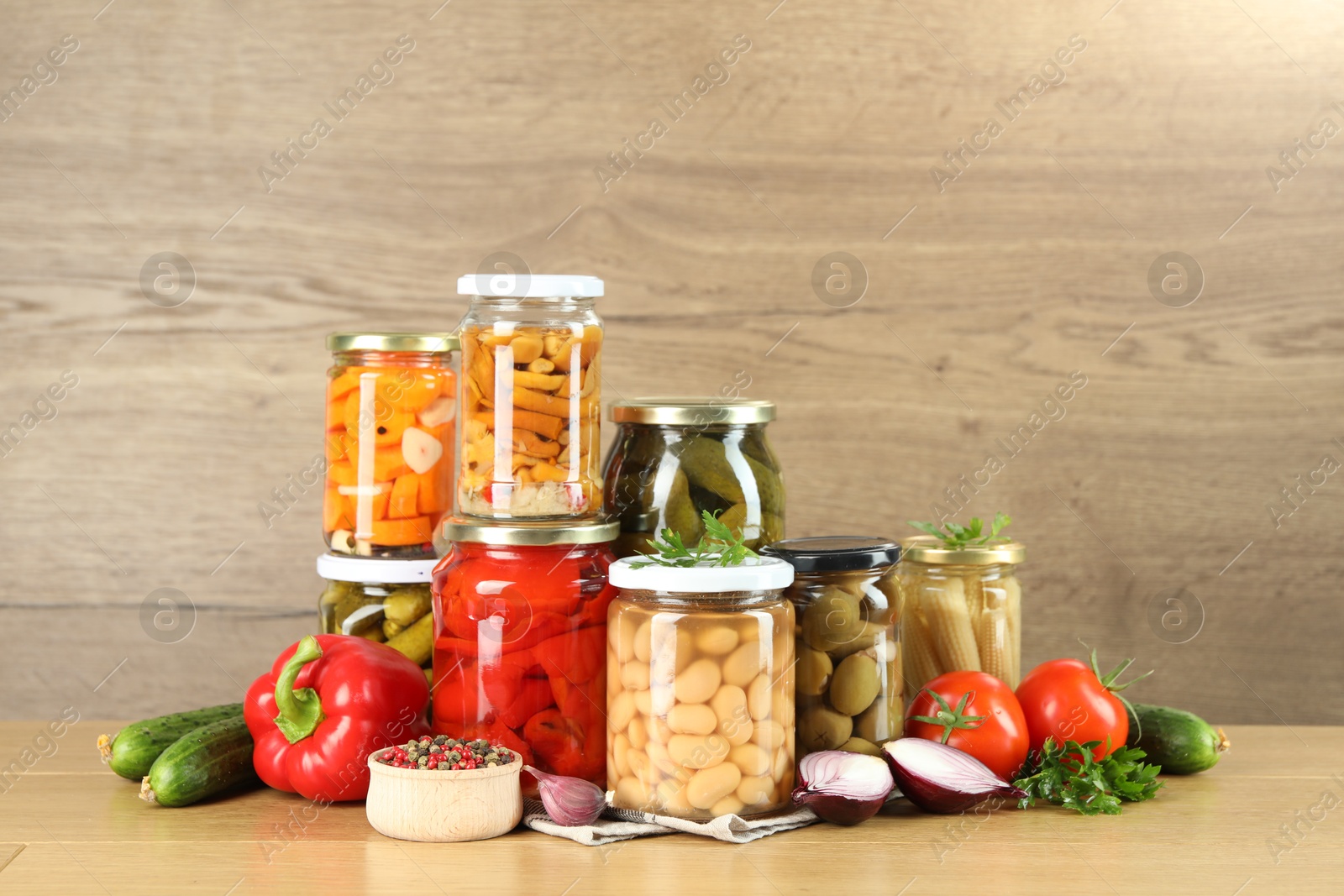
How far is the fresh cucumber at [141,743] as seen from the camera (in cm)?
102

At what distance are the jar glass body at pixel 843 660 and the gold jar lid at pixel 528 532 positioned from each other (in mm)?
162

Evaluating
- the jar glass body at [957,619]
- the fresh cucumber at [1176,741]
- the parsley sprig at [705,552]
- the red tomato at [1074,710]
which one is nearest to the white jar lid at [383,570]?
the parsley sprig at [705,552]

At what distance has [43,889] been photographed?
800 millimetres

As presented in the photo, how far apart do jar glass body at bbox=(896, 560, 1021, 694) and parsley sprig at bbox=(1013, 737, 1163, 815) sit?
0.11m

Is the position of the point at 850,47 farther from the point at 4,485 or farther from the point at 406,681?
the point at 4,485

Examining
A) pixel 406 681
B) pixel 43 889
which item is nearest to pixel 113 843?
pixel 43 889

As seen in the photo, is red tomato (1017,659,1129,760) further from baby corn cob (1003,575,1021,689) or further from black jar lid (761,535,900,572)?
black jar lid (761,535,900,572)

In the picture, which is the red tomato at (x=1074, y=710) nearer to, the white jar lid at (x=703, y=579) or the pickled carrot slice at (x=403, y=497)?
the white jar lid at (x=703, y=579)

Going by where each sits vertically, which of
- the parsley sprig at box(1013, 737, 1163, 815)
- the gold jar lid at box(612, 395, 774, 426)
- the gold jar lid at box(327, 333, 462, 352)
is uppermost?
the gold jar lid at box(327, 333, 462, 352)

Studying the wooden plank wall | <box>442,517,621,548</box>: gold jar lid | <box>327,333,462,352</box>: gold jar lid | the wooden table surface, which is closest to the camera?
the wooden table surface

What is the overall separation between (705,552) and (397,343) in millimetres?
335

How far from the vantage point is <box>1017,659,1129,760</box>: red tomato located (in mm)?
1024

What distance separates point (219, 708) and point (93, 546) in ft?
1.84

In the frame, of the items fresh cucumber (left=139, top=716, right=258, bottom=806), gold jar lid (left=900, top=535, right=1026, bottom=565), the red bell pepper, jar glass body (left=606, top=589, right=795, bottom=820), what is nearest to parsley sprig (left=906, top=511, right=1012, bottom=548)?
gold jar lid (left=900, top=535, right=1026, bottom=565)
